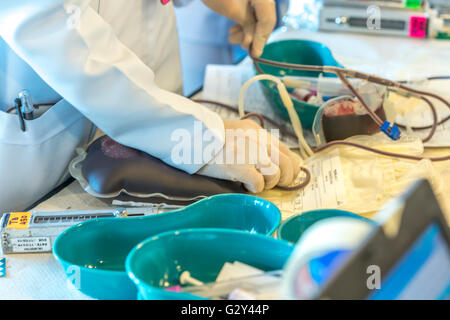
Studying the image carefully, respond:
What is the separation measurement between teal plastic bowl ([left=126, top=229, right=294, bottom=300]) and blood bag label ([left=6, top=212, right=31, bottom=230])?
20 cm

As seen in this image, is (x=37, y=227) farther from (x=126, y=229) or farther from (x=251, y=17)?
(x=251, y=17)

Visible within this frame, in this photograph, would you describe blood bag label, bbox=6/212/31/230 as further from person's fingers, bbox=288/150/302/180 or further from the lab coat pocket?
person's fingers, bbox=288/150/302/180

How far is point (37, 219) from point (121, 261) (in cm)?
11

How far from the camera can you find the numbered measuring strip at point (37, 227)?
58 centimetres

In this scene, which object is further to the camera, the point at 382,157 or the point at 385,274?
the point at 382,157

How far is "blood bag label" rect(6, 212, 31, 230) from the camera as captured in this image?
1.90ft

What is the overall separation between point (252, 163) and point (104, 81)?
0.21 metres

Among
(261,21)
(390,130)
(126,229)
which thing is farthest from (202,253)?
(261,21)

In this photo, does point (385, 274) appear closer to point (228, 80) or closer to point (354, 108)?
point (354, 108)

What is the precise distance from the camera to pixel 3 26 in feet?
1.85

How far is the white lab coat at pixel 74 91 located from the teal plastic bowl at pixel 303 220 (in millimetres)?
150

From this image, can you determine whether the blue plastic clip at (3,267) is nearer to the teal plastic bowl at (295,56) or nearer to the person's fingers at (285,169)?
the person's fingers at (285,169)

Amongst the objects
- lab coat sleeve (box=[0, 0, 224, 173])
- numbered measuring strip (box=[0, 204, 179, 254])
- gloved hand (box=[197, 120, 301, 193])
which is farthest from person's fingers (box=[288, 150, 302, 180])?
numbered measuring strip (box=[0, 204, 179, 254])
